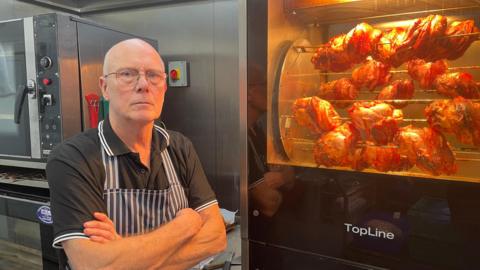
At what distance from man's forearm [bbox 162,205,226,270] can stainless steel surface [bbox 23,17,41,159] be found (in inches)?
33.2

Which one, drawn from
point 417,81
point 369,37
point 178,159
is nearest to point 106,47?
point 178,159

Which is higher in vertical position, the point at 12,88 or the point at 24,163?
the point at 12,88

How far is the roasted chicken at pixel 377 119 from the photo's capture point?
1.12m

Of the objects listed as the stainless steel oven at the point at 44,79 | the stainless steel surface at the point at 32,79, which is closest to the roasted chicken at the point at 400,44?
the stainless steel oven at the point at 44,79

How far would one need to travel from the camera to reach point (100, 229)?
1.00 metres

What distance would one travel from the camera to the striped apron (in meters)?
1.09

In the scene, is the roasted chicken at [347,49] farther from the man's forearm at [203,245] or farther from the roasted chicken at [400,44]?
the man's forearm at [203,245]

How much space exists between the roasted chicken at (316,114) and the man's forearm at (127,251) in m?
0.56

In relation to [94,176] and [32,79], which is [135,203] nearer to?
[94,176]

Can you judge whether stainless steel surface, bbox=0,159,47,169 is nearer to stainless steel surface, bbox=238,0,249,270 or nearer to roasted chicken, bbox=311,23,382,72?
stainless steel surface, bbox=238,0,249,270

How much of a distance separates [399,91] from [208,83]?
3.68ft

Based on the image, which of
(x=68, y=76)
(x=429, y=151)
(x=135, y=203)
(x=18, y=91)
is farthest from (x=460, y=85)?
(x=18, y=91)

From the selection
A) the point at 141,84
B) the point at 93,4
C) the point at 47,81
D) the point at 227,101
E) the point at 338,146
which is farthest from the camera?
the point at 93,4

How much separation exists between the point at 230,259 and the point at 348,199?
630 millimetres
